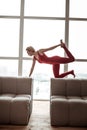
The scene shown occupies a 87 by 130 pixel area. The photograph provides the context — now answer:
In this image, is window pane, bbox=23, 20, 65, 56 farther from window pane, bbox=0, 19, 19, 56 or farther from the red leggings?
the red leggings

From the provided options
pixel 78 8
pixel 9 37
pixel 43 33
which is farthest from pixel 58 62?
pixel 78 8

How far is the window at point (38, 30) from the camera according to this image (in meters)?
5.32

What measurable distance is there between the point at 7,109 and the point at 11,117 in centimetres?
15

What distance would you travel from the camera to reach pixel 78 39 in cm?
541

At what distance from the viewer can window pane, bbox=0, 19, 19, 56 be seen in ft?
17.6

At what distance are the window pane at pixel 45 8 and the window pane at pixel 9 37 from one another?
51 centimetres

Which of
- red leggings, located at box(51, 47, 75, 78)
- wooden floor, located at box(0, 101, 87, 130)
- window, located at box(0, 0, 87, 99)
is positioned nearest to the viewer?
wooden floor, located at box(0, 101, 87, 130)

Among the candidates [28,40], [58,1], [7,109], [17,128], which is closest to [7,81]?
[7,109]

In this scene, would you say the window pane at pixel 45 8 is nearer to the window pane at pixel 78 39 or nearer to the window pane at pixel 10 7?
the window pane at pixel 10 7

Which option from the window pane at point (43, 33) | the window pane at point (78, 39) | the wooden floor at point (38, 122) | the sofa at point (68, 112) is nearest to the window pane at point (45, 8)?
the window pane at point (43, 33)

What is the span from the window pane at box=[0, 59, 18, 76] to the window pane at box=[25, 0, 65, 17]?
4.34 feet

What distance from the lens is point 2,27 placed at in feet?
17.7

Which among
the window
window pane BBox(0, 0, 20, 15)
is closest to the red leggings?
the window

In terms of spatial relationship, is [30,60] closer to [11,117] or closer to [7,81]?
[7,81]
